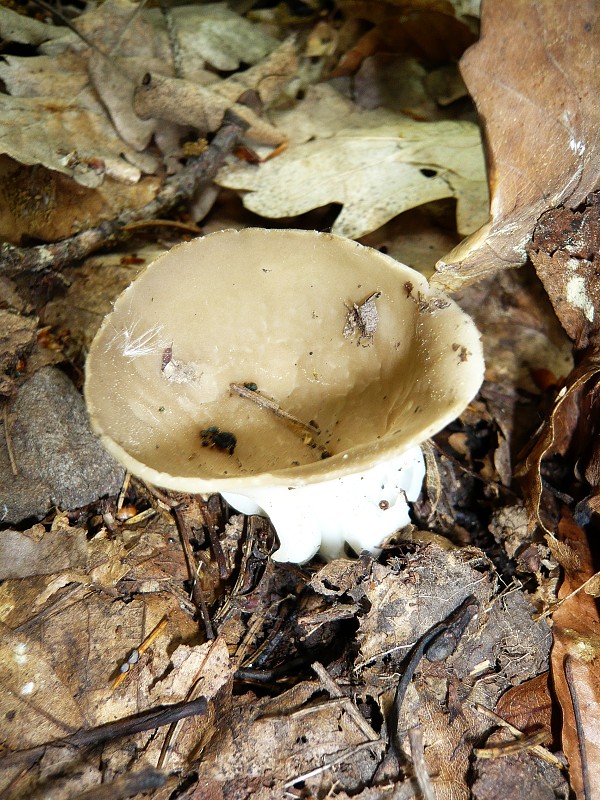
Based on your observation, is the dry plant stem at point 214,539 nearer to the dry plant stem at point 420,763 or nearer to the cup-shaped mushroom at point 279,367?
the cup-shaped mushroom at point 279,367

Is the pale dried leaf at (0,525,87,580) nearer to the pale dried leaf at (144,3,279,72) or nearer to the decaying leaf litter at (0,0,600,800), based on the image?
the decaying leaf litter at (0,0,600,800)

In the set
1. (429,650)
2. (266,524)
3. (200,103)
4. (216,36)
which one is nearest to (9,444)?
(266,524)

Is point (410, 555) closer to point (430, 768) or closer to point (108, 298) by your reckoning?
point (430, 768)

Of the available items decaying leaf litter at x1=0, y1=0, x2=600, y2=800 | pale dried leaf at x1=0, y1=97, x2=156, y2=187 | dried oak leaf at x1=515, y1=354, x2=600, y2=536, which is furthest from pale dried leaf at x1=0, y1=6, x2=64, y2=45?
dried oak leaf at x1=515, y1=354, x2=600, y2=536

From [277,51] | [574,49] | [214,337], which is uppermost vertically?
[574,49]

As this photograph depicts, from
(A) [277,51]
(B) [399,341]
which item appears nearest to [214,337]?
(B) [399,341]

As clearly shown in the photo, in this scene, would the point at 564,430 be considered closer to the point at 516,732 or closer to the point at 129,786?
the point at 516,732

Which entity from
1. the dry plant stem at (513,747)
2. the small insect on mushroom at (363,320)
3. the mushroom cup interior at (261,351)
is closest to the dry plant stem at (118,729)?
the mushroom cup interior at (261,351)
